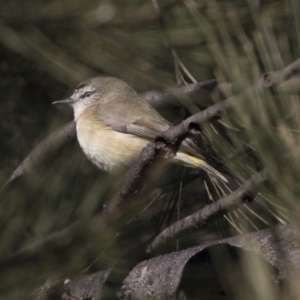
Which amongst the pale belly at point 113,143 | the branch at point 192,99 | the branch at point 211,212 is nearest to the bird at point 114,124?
the pale belly at point 113,143

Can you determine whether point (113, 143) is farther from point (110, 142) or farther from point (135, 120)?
point (135, 120)

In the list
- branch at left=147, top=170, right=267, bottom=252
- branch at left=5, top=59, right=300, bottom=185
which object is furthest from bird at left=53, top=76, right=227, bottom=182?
branch at left=147, top=170, right=267, bottom=252

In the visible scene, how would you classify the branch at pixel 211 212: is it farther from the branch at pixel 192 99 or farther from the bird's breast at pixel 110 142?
the bird's breast at pixel 110 142

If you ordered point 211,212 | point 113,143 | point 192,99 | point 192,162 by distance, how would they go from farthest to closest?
1. point 113,143
2. point 192,162
3. point 192,99
4. point 211,212

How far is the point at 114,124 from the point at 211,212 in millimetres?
2244

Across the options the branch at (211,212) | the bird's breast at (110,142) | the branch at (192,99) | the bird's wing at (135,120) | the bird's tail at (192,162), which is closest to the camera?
the branch at (192,99)

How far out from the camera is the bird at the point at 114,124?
9.34ft

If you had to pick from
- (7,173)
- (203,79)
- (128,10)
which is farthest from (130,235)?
(128,10)

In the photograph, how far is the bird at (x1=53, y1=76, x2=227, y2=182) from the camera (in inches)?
112

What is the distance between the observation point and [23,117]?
2.36 m

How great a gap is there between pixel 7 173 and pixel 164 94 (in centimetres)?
68

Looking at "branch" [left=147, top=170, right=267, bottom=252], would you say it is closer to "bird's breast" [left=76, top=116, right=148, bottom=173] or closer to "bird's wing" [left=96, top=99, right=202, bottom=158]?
"bird's breast" [left=76, top=116, right=148, bottom=173]

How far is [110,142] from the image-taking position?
3.53m

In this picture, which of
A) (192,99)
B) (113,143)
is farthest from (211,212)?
(113,143)
